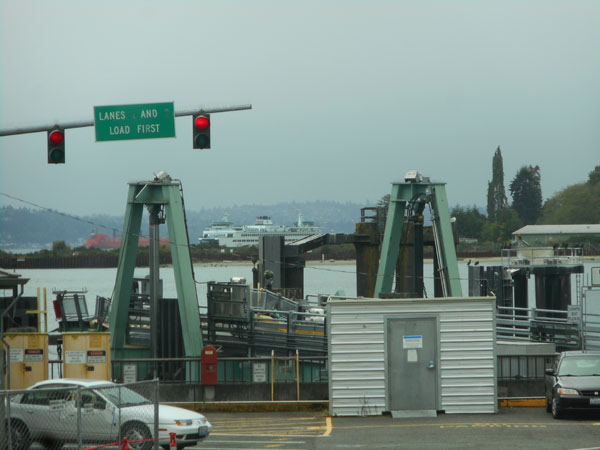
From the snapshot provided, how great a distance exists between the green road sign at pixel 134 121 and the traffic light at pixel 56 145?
1253 millimetres

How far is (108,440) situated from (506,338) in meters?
19.8

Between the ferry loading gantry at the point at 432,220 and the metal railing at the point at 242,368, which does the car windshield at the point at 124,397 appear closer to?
the metal railing at the point at 242,368

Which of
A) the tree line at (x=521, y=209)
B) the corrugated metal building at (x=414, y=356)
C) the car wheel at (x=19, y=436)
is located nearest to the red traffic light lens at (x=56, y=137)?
the car wheel at (x=19, y=436)

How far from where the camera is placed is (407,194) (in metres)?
35.3

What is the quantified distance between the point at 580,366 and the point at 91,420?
10396mm

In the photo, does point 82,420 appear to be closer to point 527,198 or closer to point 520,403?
point 520,403

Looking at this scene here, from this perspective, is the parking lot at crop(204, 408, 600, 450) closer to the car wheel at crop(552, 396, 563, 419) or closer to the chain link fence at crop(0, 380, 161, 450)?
the car wheel at crop(552, 396, 563, 419)

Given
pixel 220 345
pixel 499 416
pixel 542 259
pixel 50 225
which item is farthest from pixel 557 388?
pixel 50 225

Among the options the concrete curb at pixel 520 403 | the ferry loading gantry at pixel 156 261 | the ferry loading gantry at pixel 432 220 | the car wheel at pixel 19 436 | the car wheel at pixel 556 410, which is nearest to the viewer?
the car wheel at pixel 19 436

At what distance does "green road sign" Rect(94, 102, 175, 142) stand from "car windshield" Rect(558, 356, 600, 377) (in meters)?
9.60

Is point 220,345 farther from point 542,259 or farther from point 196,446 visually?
point 542,259

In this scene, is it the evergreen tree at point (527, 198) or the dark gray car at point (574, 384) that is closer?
the dark gray car at point (574, 384)

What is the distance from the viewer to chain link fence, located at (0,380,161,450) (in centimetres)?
1499

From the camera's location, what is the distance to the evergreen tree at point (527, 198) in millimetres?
197125
